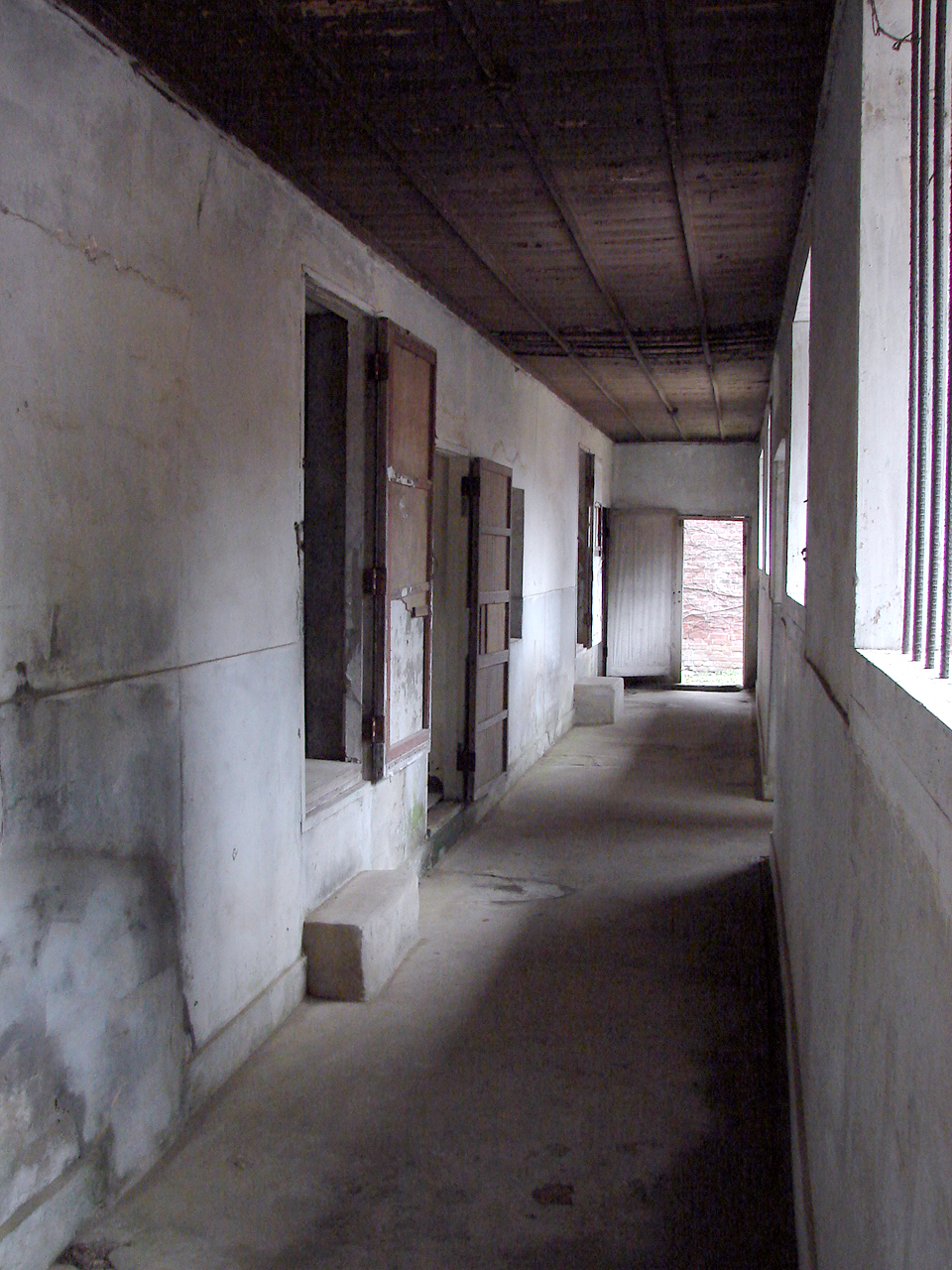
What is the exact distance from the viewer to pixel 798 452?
473cm

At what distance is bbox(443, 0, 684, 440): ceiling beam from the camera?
8.77ft

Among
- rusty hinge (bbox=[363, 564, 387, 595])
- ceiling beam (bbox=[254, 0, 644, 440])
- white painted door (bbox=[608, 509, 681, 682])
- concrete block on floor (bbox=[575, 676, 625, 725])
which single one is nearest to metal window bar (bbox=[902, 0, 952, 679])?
ceiling beam (bbox=[254, 0, 644, 440])

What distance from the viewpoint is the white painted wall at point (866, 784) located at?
1.15 meters

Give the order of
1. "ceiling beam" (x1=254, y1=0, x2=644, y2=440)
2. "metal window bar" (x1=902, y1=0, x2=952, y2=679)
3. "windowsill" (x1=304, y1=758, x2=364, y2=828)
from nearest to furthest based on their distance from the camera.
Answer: "metal window bar" (x1=902, y1=0, x2=952, y2=679) → "ceiling beam" (x1=254, y1=0, x2=644, y2=440) → "windowsill" (x1=304, y1=758, x2=364, y2=828)

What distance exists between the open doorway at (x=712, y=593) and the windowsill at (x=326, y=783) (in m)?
16.1

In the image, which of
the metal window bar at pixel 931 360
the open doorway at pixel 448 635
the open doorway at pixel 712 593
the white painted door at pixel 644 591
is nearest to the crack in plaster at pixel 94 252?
the metal window bar at pixel 931 360

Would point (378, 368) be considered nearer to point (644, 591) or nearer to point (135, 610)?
point (135, 610)

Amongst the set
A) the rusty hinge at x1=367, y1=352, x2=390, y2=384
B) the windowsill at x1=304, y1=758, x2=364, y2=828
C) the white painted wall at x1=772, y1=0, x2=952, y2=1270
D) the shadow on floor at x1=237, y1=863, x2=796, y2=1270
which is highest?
the rusty hinge at x1=367, y1=352, x2=390, y2=384

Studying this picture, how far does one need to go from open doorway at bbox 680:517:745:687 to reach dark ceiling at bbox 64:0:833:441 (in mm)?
15703

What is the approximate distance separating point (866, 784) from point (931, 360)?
2.17ft

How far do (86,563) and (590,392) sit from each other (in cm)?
724

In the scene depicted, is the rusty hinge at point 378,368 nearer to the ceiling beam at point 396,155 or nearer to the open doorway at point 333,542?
the open doorway at point 333,542

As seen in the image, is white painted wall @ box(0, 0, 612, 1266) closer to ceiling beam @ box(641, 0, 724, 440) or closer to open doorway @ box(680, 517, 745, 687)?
ceiling beam @ box(641, 0, 724, 440)

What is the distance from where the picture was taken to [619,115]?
10.7 feet
